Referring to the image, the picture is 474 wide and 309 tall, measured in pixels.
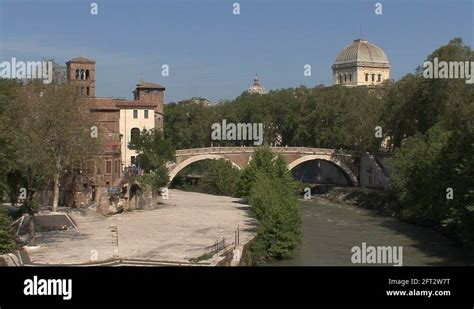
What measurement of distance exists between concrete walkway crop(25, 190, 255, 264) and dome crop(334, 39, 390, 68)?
55254 millimetres

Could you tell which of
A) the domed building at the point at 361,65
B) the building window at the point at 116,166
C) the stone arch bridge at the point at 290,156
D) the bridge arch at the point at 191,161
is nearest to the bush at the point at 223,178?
the bridge arch at the point at 191,161

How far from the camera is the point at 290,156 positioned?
49750 millimetres

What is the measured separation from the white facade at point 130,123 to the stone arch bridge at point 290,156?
138 inches

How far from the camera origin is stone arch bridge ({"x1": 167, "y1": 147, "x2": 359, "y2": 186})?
160 feet

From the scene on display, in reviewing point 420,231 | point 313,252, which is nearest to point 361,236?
point 420,231

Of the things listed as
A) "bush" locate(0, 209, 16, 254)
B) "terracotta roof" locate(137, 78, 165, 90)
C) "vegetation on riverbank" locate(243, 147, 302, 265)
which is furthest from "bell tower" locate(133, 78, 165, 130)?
"bush" locate(0, 209, 16, 254)

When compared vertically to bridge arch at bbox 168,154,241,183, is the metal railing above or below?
below

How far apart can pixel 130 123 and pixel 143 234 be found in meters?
25.9

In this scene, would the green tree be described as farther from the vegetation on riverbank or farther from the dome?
the dome

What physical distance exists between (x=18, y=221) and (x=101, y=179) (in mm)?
10032

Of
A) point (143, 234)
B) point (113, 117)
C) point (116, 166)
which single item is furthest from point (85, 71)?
point (143, 234)

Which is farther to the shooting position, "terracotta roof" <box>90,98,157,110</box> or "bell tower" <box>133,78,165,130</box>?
"bell tower" <box>133,78,165,130</box>

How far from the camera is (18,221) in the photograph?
22.1 metres

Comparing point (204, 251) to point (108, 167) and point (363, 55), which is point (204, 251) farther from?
point (363, 55)
